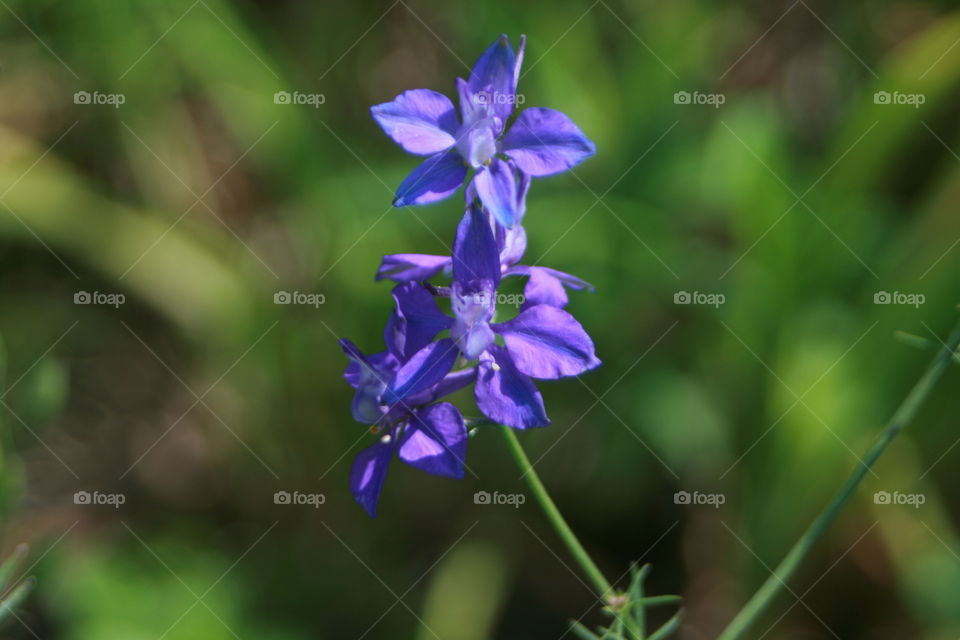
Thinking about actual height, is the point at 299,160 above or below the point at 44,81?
below

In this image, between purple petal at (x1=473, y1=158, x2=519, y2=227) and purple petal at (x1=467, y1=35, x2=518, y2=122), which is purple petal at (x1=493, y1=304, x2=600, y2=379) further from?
purple petal at (x1=467, y1=35, x2=518, y2=122)

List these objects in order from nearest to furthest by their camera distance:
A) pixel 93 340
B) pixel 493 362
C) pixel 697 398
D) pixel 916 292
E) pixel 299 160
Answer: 1. pixel 493 362
2. pixel 916 292
3. pixel 697 398
4. pixel 299 160
5. pixel 93 340

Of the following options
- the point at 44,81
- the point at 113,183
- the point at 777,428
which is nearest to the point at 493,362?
the point at 777,428

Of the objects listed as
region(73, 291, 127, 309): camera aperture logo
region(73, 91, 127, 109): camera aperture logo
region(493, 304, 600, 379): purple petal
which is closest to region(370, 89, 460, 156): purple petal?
region(493, 304, 600, 379): purple petal

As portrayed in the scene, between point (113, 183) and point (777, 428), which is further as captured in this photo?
point (113, 183)

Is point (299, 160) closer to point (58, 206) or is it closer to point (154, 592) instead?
point (58, 206)

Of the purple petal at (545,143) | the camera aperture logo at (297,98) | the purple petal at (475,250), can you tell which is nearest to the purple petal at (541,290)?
the purple petal at (475,250)
